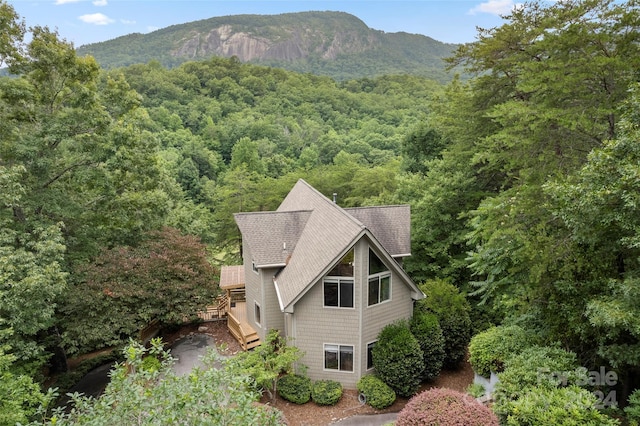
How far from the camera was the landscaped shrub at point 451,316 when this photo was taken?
17125mm

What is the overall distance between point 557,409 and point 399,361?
24.2 feet

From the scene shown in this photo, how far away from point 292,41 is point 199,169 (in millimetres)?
142191

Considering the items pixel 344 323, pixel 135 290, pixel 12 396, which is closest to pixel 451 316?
pixel 344 323

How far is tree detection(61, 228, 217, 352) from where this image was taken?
52.4ft

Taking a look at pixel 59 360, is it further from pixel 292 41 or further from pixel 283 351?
pixel 292 41

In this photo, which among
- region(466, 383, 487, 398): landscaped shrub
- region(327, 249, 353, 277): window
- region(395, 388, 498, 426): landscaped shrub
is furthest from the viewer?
region(327, 249, 353, 277): window

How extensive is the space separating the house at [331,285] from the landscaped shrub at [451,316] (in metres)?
1.22

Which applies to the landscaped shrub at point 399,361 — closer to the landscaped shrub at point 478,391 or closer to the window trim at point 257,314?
the landscaped shrub at point 478,391

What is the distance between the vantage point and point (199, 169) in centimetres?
5759

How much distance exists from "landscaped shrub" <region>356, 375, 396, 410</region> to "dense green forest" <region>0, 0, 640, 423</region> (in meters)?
5.10

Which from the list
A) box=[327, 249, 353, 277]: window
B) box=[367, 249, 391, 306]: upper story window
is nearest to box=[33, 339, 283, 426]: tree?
box=[327, 249, 353, 277]: window

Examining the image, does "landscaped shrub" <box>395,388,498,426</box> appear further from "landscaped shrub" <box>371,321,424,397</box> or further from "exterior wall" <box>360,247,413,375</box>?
"exterior wall" <box>360,247,413,375</box>

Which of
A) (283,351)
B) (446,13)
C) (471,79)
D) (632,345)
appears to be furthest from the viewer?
(446,13)

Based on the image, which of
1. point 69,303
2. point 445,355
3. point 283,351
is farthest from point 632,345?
point 69,303
